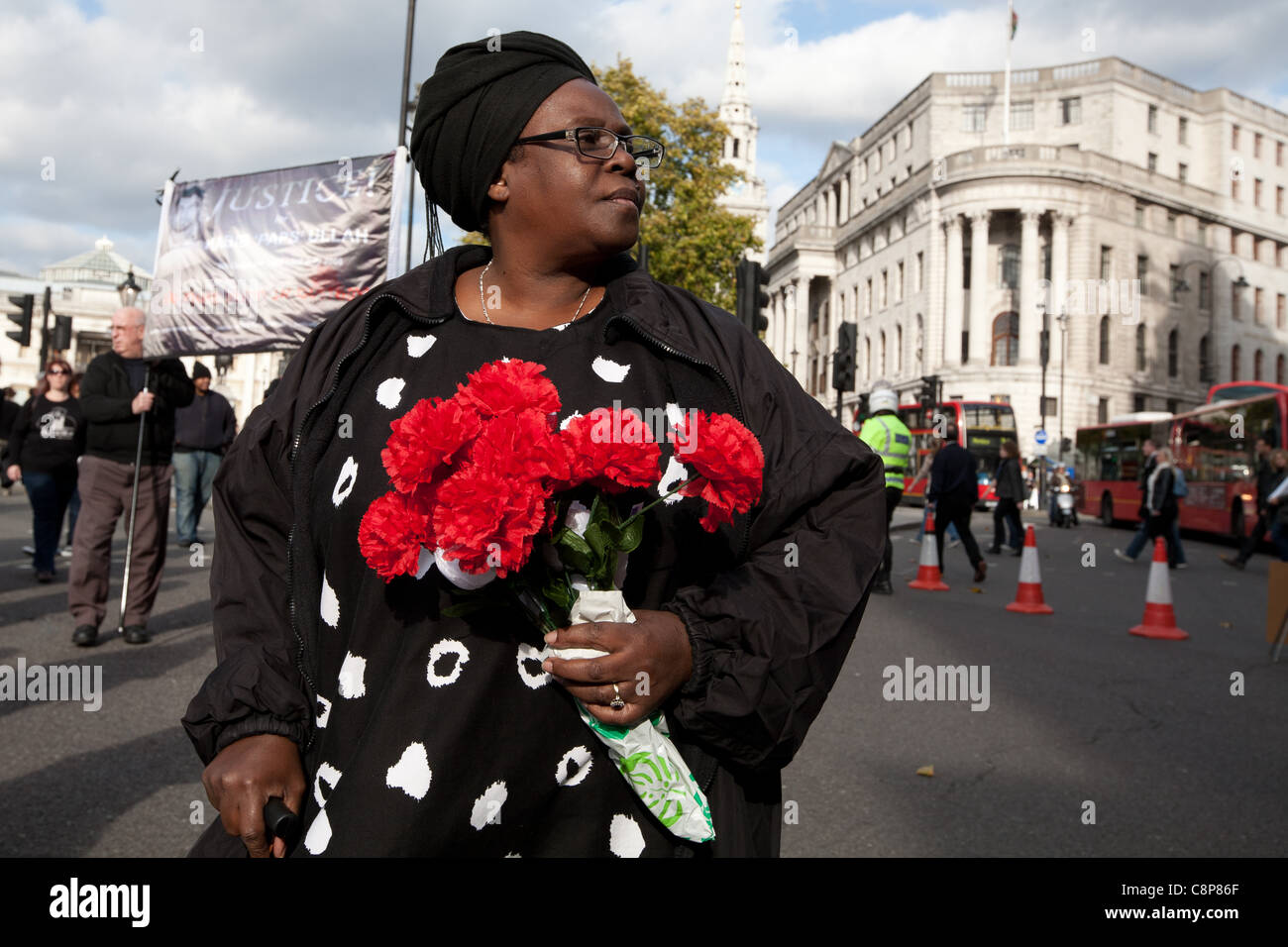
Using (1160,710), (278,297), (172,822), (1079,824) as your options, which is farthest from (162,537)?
(1160,710)

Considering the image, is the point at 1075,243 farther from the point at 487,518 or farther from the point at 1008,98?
the point at 487,518

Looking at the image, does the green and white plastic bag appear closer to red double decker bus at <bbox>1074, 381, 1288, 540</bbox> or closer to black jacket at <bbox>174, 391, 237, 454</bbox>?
black jacket at <bbox>174, 391, 237, 454</bbox>

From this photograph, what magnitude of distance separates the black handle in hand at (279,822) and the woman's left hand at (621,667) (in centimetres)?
41

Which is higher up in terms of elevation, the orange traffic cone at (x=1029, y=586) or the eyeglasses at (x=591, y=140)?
the eyeglasses at (x=591, y=140)

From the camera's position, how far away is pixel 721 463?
4.77 ft

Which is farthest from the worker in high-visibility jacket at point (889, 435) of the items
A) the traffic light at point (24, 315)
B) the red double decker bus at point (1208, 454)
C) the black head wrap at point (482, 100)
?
the traffic light at point (24, 315)

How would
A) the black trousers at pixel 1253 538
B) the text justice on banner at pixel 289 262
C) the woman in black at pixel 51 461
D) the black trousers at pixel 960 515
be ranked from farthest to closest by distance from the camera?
1. the black trousers at pixel 1253 538
2. the black trousers at pixel 960 515
3. the woman in black at pixel 51 461
4. the text justice on banner at pixel 289 262

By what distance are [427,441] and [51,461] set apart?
30.5ft

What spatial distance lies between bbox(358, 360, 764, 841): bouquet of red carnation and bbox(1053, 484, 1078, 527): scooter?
27933mm

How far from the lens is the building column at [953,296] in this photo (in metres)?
57.1

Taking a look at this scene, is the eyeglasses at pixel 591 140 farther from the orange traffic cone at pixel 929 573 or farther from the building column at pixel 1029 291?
the building column at pixel 1029 291

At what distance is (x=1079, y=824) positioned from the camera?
424 cm

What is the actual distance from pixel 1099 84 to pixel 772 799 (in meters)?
67.8

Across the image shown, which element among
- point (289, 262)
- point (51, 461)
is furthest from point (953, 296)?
point (289, 262)
